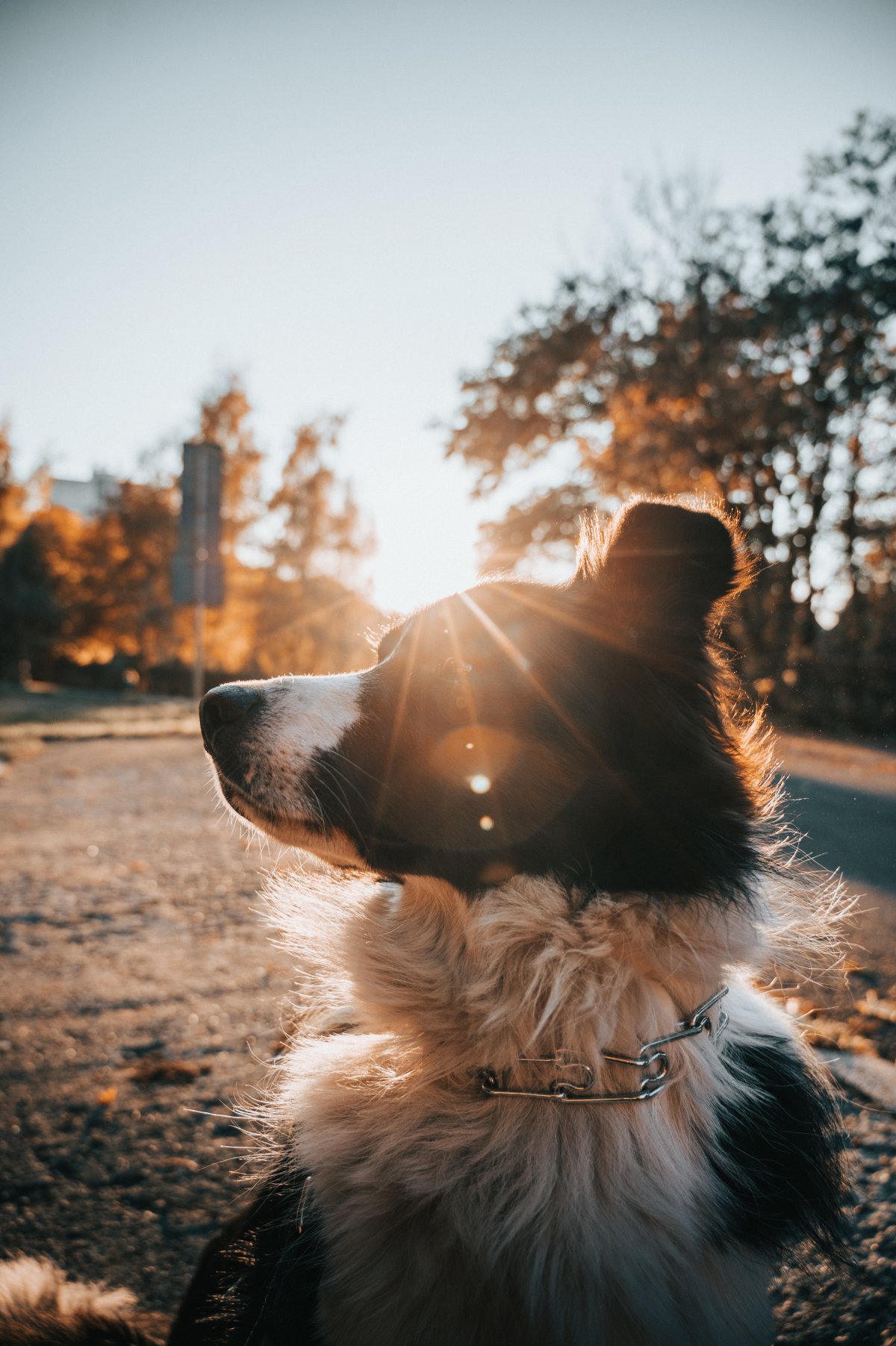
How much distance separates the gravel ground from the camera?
2.09 m

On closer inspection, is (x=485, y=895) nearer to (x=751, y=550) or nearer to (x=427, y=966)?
(x=427, y=966)

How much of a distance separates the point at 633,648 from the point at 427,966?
1003 mm

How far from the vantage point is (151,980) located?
395cm

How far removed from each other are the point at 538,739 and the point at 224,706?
85 centimetres

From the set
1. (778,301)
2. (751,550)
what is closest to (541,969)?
(751,550)

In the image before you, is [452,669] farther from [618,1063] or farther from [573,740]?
[618,1063]

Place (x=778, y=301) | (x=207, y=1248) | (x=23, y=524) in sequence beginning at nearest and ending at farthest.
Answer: (x=207, y=1248), (x=778, y=301), (x=23, y=524)

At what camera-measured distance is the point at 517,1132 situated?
1687 millimetres

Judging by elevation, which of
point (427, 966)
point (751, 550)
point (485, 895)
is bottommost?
point (427, 966)

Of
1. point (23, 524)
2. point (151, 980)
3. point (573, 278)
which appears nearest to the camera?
point (151, 980)

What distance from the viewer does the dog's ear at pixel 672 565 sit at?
1.90m

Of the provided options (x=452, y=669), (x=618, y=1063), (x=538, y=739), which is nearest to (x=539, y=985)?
(x=618, y=1063)

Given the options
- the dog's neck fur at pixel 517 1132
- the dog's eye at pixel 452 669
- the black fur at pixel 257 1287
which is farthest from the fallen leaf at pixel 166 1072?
the dog's eye at pixel 452 669

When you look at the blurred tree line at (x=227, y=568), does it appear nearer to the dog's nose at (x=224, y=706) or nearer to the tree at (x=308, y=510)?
the tree at (x=308, y=510)
